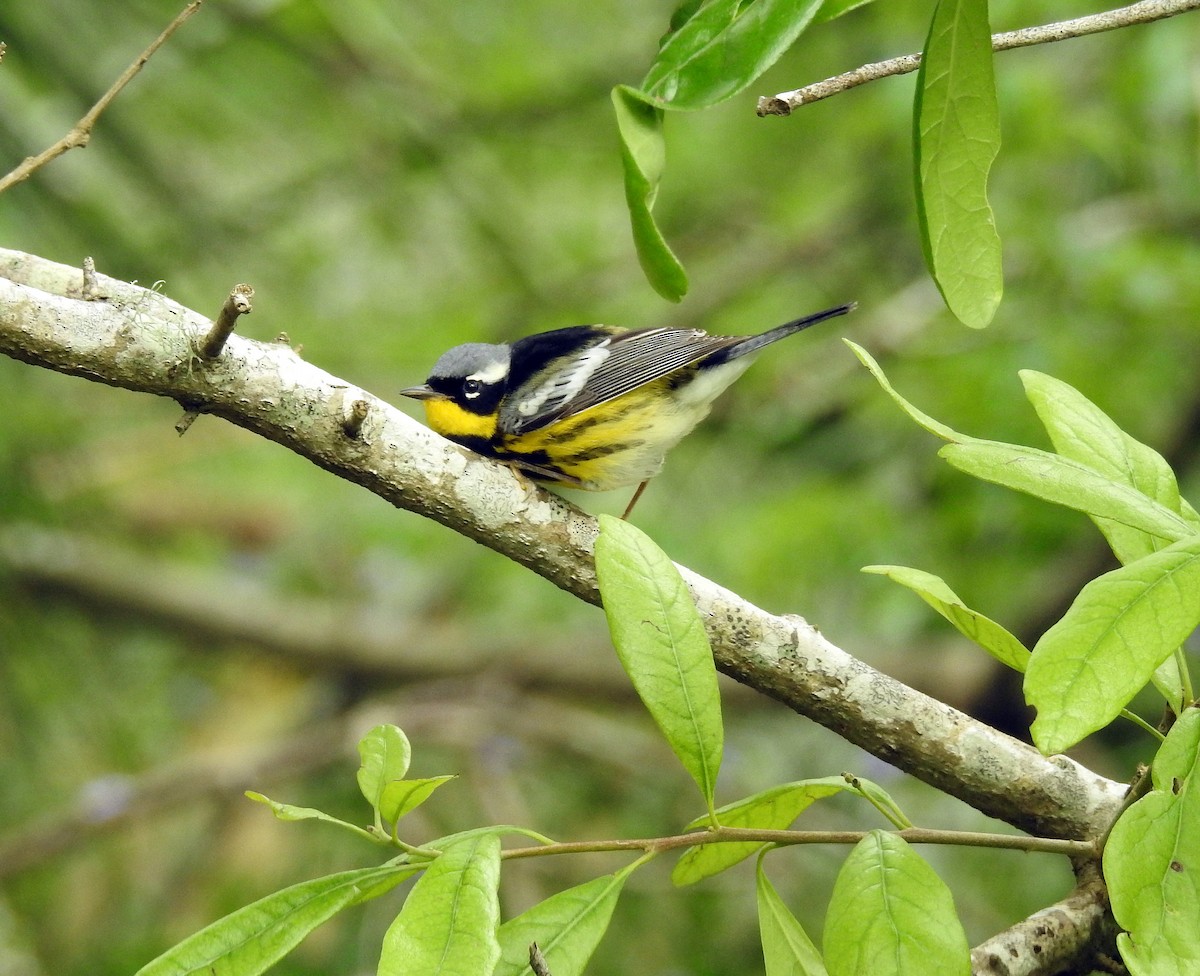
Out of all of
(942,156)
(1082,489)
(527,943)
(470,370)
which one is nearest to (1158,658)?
(1082,489)

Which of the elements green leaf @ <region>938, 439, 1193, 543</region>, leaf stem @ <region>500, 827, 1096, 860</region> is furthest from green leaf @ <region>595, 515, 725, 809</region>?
green leaf @ <region>938, 439, 1193, 543</region>

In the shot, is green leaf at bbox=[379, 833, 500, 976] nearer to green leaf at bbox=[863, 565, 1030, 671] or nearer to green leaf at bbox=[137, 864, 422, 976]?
green leaf at bbox=[137, 864, 422, 976]

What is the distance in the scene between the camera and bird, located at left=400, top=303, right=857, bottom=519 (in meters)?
3.38

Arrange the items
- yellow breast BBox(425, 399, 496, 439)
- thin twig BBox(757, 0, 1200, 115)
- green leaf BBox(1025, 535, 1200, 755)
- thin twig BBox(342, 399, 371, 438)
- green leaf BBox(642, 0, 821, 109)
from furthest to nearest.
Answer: yellow breast BBox(425, 399, 496, 439) < thin twig BBox(342, 399, 371, 438) < thin twig BBox(757, 0, 1200, 115) < green leaf BBox(642, 0, 821, 109) < green leaf BBox(1025, 535, 1200, 755)

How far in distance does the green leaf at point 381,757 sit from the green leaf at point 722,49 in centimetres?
85

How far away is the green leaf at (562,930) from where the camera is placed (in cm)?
148

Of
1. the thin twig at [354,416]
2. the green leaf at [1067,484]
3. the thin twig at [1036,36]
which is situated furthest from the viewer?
the thin twig at [354,416]

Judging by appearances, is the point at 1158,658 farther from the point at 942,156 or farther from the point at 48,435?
the point at 48,435

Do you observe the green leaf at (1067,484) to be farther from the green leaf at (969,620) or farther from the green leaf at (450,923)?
the green leaf at (450,923)

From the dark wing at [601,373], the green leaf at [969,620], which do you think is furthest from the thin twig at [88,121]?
the dark wing at [601,373]

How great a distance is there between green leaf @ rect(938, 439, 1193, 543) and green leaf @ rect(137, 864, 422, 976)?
84 centimetres

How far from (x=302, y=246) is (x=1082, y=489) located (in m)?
6.55

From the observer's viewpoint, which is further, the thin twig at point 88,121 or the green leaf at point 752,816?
the thin twig at point 88,121

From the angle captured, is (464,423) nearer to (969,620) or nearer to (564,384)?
(564,384)
